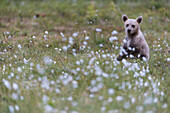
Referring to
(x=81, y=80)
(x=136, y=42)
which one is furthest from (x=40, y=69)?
(x=136, y=42)

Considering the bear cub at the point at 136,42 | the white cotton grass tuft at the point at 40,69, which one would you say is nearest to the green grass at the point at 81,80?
the white cotton grass tuft at the point at 40,69

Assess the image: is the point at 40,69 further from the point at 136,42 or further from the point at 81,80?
the point at 136,42

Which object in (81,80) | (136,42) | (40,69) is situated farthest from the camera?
(136,42)

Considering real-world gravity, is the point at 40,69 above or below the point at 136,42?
below

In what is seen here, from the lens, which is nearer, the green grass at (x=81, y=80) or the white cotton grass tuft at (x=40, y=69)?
the green grass at (x=81, y=80)

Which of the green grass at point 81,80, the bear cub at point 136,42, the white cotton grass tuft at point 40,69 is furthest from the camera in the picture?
the bear cub at point 136,42

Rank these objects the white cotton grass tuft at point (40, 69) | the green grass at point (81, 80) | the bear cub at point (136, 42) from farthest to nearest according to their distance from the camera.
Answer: the bear cub at point (136, 42), the white cotton grass tuft at point (40, 69), the green grass at point (81, 80)

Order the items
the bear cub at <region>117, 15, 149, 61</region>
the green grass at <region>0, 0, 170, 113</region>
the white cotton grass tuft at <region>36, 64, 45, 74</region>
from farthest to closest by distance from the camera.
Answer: the bear cub at <region>117, 15, 149, 61</region>
the white cotton grass tuft at <region>36, 64, 45, 74</region>
the green grass at <region>0, 0, 170, 113</region>

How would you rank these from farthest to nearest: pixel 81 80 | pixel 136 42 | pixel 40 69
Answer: pixel 136 42 < pixel 40 69 < pixel 81 80

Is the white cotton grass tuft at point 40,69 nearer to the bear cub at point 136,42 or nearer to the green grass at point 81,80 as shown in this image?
the green grass at point 81,80

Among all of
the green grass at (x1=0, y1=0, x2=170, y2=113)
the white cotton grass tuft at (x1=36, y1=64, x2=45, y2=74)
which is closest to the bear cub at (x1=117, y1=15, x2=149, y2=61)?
the green grass at (x1=0, y1=0, x2=170, y2=113)

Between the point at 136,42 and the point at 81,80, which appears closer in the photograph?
the point at 81,80

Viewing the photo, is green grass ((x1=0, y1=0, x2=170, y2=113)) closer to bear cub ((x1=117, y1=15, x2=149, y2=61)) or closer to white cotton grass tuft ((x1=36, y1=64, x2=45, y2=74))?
white cotton grass tuft ((x1=36, y1=64, x2=45, y2=74))

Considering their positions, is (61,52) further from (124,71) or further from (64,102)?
(64,102)
